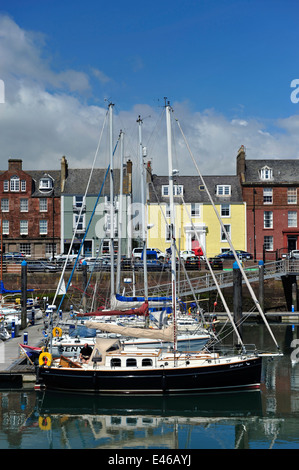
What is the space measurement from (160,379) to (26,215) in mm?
45293

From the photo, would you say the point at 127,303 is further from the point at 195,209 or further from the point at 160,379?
the point at 195,209

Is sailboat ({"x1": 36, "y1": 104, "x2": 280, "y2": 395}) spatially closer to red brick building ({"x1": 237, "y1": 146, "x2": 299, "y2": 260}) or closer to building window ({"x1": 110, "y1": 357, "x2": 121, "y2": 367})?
building window ({"x1": 110, "y1": 357, "x2": 121, "y2": 367})

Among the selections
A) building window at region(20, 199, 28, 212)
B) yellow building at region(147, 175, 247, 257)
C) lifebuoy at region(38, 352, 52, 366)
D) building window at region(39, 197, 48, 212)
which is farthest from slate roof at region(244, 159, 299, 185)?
lifebuoy at region(38, 352, 52, 366)

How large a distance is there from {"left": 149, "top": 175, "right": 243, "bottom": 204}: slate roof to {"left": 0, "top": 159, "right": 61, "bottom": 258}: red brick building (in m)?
12.2

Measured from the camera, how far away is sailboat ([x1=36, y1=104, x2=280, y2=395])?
2175cm

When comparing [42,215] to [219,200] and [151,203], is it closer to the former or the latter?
[151,203]

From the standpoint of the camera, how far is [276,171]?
6372 cm

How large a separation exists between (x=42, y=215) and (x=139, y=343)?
40.2 meters

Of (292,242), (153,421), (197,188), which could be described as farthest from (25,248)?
(153,421)

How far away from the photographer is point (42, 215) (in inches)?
2509
